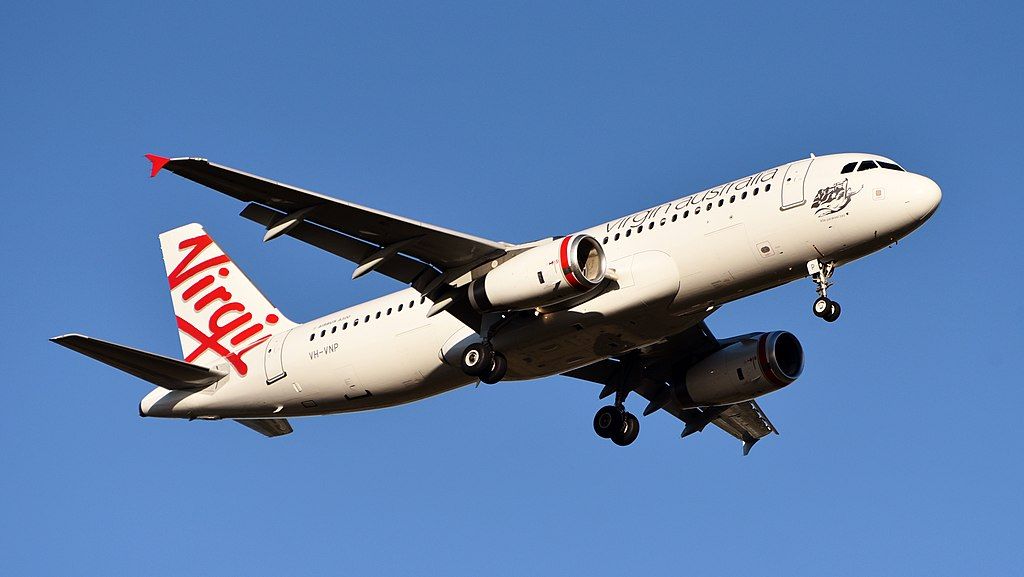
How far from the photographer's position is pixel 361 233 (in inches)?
1246

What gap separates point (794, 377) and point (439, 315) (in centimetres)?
974

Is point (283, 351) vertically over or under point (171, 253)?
under

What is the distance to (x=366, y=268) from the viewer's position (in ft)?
104

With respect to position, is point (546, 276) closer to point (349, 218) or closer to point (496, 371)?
point (496, 371)

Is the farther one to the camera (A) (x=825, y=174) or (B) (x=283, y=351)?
(B) (x=283, y=351)

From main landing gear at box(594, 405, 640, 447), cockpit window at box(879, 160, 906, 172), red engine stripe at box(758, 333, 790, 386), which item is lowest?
main landing gear at box(594, 405, 640, 447)

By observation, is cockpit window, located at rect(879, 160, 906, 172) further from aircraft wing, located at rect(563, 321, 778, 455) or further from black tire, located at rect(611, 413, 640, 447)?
black tire, located at rect(611, 413, 640, 447)

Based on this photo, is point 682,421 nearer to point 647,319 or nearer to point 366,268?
point 647,319

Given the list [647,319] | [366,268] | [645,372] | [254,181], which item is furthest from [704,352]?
[254,181]

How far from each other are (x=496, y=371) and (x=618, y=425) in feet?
19.2

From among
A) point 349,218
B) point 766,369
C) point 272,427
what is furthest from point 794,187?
point 272,427

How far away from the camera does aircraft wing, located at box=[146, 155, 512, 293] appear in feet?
98.4

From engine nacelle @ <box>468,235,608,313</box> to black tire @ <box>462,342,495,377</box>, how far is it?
137 cm

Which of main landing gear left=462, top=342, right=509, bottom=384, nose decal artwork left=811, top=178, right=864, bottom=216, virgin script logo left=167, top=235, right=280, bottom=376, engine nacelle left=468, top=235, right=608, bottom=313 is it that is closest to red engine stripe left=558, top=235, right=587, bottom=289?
engine nacelle left=468, top=235, right=608, bottom=313
